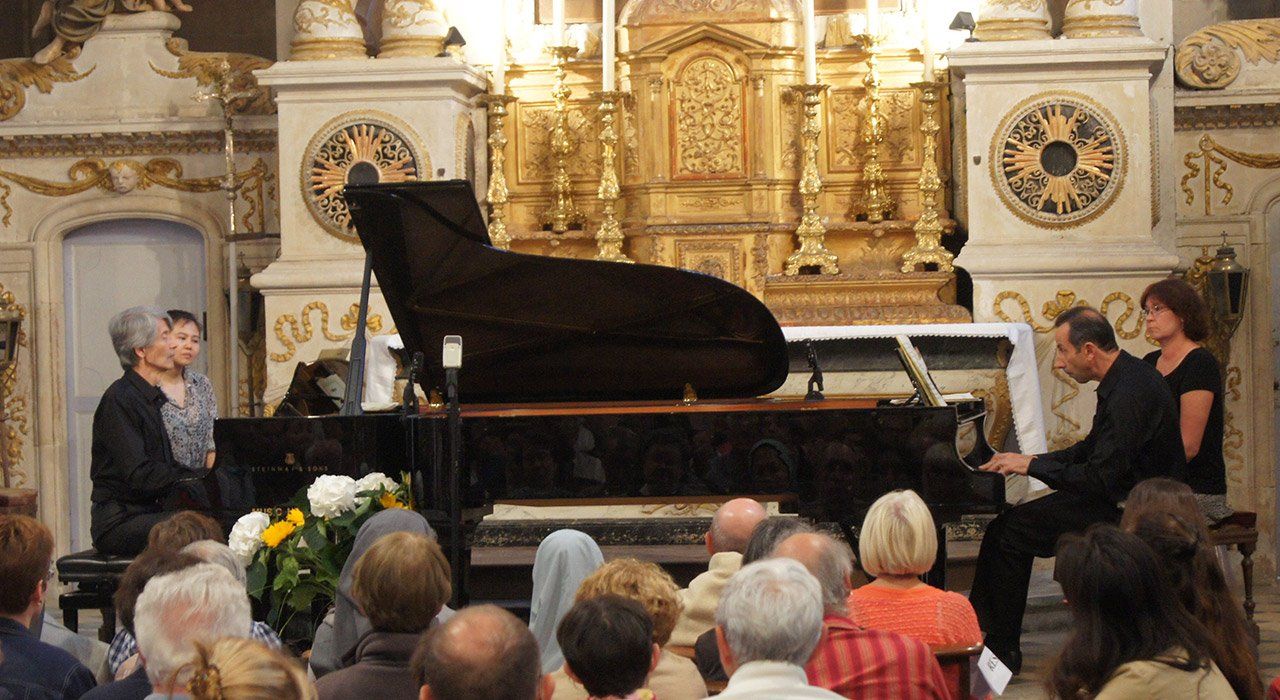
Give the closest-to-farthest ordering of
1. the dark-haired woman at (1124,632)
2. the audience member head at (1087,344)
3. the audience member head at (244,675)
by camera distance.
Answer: the audience member head at (244,675)
the dark-haired woman at (1124,632)
the audience member head at (1087,344)

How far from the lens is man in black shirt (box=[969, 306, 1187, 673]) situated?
6.16m

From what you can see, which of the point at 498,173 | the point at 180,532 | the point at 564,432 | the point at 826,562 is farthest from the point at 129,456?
the point at 498,173

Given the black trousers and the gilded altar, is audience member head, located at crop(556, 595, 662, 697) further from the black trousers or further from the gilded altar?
the gilded altar

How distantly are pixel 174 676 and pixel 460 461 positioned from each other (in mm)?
3288

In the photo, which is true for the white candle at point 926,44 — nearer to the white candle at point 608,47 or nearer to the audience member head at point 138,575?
the white candle at point 608,47

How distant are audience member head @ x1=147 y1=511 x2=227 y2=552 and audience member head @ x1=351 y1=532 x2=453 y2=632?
797mm

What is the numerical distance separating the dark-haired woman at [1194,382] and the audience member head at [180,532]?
11.8ft

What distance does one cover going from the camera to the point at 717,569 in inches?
176

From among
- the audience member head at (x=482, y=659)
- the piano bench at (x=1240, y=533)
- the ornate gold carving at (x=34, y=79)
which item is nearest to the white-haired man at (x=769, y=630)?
the audience member head at (x=482, y=659)

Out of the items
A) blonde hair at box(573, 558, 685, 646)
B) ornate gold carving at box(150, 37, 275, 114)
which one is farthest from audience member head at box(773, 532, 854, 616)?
ornate gold carving at box(150, 37, 275, 114)

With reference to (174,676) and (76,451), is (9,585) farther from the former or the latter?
(76,451)

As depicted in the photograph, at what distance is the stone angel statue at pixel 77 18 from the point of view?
10.1 metres

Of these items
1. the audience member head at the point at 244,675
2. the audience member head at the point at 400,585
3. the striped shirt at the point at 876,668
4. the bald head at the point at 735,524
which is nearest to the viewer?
the audience member head at the point at 244,675

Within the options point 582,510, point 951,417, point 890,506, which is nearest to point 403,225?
point 951,417
